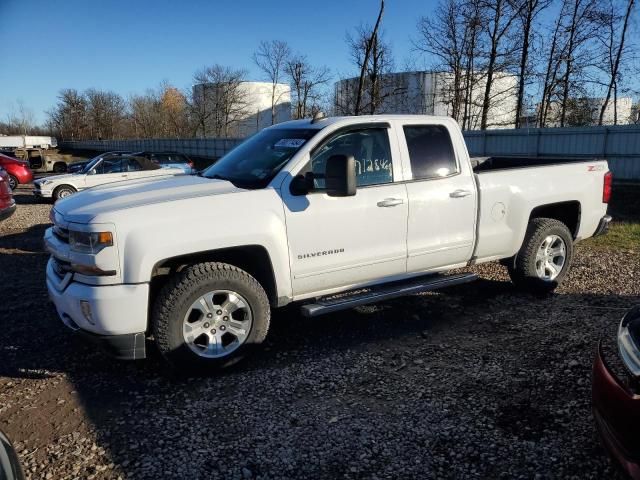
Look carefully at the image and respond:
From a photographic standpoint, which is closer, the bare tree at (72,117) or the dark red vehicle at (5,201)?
the dark red vehicle at (5,201)

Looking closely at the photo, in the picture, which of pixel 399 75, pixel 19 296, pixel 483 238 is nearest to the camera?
pixel 483 238

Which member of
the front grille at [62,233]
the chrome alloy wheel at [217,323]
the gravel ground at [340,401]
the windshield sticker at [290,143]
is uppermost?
the windshield sticker at [290,143]

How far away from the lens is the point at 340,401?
3586 mm

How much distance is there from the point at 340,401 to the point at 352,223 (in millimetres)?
1428

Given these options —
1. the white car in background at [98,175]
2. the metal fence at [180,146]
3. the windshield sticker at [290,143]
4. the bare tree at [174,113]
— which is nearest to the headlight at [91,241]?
the windshield sticker at [290,143]

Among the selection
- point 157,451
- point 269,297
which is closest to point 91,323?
point 157,451

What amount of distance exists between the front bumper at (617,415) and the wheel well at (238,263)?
2363 millimetres

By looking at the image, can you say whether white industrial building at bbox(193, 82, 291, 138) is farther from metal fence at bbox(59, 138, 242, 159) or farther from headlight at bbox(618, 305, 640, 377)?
headlight at bbox(618, 305, 640, 377)

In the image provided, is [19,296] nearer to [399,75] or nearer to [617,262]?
[617,262]

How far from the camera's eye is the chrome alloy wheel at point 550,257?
5691 millimetres

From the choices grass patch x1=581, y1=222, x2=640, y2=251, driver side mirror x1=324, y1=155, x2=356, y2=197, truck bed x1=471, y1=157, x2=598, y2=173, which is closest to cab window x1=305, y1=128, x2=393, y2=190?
driver side mirror x1=324, y1=155, x2=356, y2=197

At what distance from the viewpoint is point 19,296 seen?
6027mm

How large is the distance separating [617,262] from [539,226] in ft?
8.91

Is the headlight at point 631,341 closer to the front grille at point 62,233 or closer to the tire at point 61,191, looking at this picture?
the front grille at point 62,233
